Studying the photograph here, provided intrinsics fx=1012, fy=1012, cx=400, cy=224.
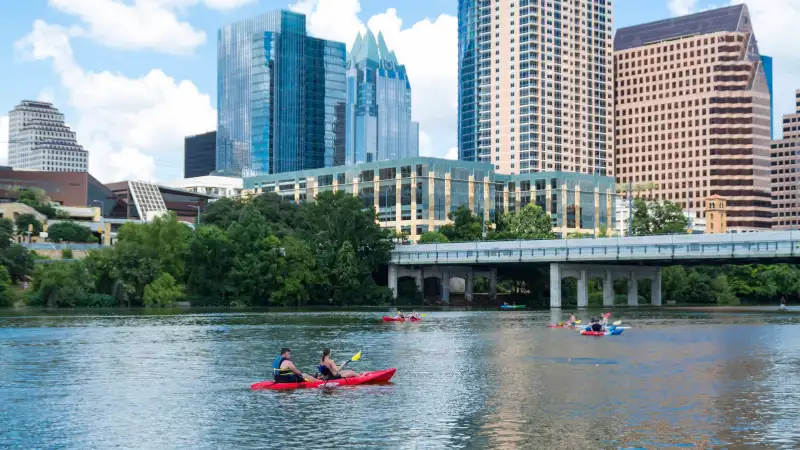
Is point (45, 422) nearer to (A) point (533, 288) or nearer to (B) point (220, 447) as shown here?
(B) point (220, 447)

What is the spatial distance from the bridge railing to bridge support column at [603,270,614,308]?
1321 centimetres

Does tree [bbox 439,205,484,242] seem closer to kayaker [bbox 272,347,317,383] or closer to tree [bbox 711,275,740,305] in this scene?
tree [bbox 711,275,740,305]

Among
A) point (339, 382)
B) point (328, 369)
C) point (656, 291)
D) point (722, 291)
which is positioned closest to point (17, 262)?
point (656, 291)

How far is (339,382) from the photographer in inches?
1834

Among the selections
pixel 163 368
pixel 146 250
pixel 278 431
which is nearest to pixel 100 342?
pixel 163 368

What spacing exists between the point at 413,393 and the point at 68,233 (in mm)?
157178

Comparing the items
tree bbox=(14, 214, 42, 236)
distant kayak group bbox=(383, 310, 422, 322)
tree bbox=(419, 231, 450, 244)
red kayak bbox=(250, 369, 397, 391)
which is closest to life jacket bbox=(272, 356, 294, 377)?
red kayak bbox=(250, 369, 397, 391)

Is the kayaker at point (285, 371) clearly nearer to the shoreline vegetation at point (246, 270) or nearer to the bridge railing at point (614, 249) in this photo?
the bridge railing at point (614, 249)

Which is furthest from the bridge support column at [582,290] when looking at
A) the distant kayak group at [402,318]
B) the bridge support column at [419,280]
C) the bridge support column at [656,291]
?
the distant kayak group at [402,318]

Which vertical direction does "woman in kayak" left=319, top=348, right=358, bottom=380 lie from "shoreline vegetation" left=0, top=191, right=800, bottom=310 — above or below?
below

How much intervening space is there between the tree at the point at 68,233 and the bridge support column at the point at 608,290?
3851 inches

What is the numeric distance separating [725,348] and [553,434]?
37725 mm

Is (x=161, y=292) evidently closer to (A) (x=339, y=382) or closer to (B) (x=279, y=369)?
(A) (x=339, y=382)

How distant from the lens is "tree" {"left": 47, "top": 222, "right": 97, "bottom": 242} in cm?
18688
